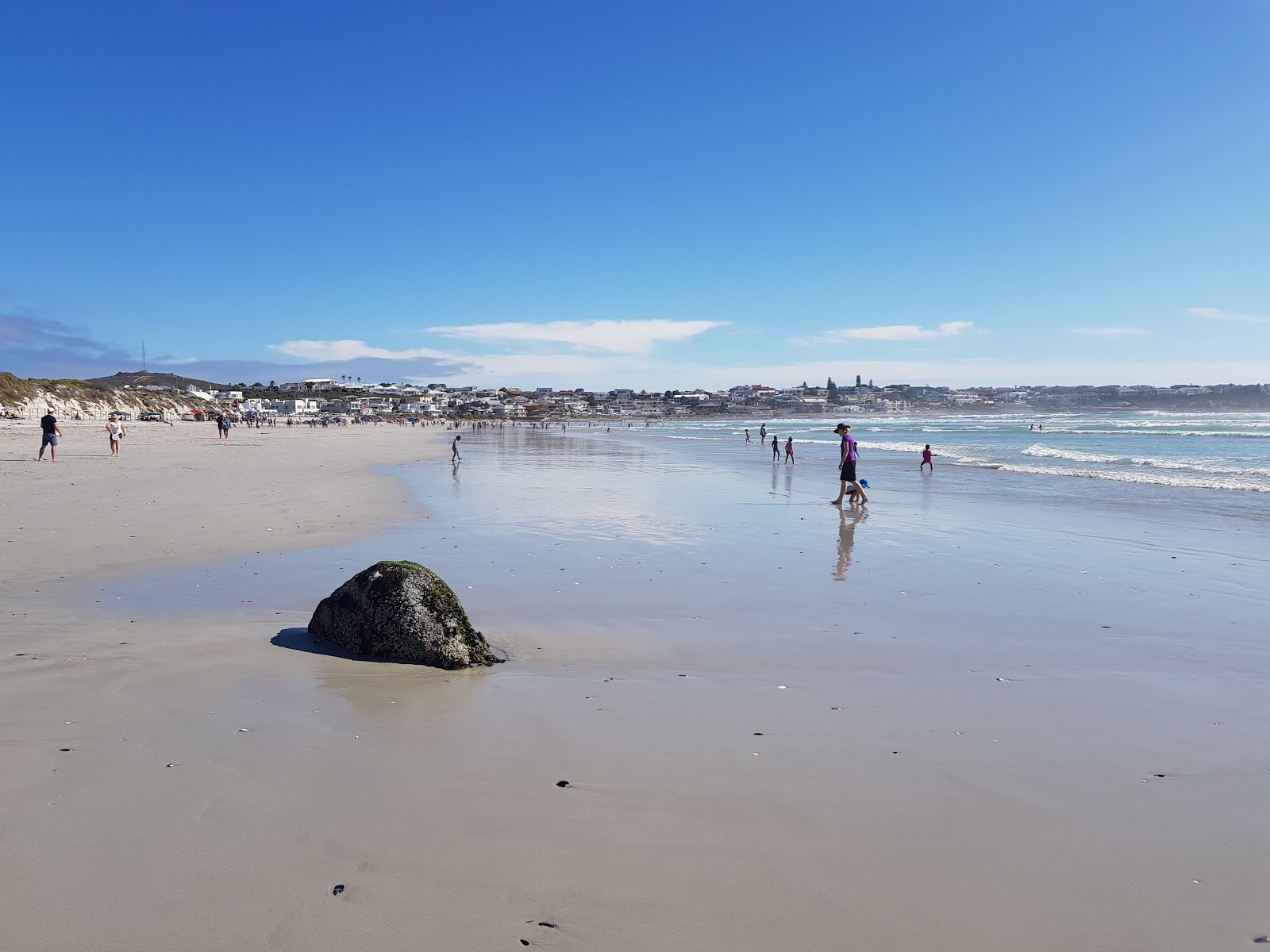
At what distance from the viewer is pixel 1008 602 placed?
7938 millimetres

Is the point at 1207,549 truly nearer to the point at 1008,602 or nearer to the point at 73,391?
the point at 1008,602

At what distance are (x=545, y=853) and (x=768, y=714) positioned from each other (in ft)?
6.68

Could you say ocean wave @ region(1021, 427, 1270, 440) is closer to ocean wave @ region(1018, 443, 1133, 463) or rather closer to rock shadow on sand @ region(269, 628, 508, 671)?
ocean wave @ region(1018, 443, 1133, 463)

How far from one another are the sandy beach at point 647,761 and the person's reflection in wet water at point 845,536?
16 cm

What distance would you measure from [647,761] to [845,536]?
30.1 feet

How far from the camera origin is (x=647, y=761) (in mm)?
4059

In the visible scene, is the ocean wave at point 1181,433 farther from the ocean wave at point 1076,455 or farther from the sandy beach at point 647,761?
the sandy beach at point 647,761

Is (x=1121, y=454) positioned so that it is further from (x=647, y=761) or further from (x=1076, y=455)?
(x=647, y=761)

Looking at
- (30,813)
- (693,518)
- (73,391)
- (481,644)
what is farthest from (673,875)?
(73,391)

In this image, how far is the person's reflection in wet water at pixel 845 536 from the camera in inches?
380

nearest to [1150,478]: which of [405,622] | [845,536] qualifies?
[845,536]

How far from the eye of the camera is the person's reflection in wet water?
31.6 ft

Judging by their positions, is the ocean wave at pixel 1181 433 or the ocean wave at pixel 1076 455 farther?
the ocean wave at pixel 1181 433

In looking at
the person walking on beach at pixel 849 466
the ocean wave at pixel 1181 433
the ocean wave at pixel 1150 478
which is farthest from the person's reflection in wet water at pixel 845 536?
the ocean wave at pixel 1181 433
